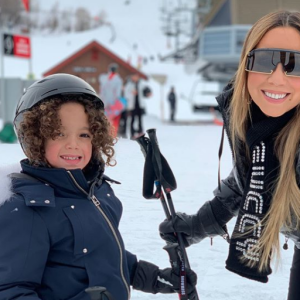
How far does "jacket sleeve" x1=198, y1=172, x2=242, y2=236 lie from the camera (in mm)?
2086

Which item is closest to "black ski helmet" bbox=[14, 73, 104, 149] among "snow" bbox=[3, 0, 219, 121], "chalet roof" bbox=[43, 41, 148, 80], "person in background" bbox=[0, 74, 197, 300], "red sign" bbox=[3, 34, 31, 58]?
"person in background" bbox=[0, 74, 197, 300]

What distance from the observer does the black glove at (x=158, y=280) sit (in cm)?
179

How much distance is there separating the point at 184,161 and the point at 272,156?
176cm

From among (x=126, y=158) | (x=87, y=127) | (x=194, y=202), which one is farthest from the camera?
(x=194, y=202)

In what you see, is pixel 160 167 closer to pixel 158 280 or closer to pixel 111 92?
pixel 158 280

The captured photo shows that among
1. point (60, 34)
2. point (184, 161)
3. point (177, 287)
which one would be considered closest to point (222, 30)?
point (184, 161)

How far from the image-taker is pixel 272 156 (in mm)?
1777

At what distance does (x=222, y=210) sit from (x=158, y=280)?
0.45m

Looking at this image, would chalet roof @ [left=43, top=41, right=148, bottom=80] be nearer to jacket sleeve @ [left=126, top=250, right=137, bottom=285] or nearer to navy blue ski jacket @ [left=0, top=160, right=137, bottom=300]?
jacket sleeve @ [left=126, top=250, right=137, bottom=285]

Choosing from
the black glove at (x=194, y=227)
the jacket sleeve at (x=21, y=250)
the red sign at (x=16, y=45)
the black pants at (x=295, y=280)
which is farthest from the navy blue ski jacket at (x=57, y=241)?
the red sign at (x=16, y=45)

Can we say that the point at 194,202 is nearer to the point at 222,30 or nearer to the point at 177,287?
the point at 177,287

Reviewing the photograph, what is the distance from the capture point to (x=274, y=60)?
1.71 meters

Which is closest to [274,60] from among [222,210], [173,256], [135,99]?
[222,210]

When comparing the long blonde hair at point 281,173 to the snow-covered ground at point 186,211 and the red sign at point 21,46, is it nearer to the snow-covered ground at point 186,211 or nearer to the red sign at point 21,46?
the snow-covered ground at point 186,211
